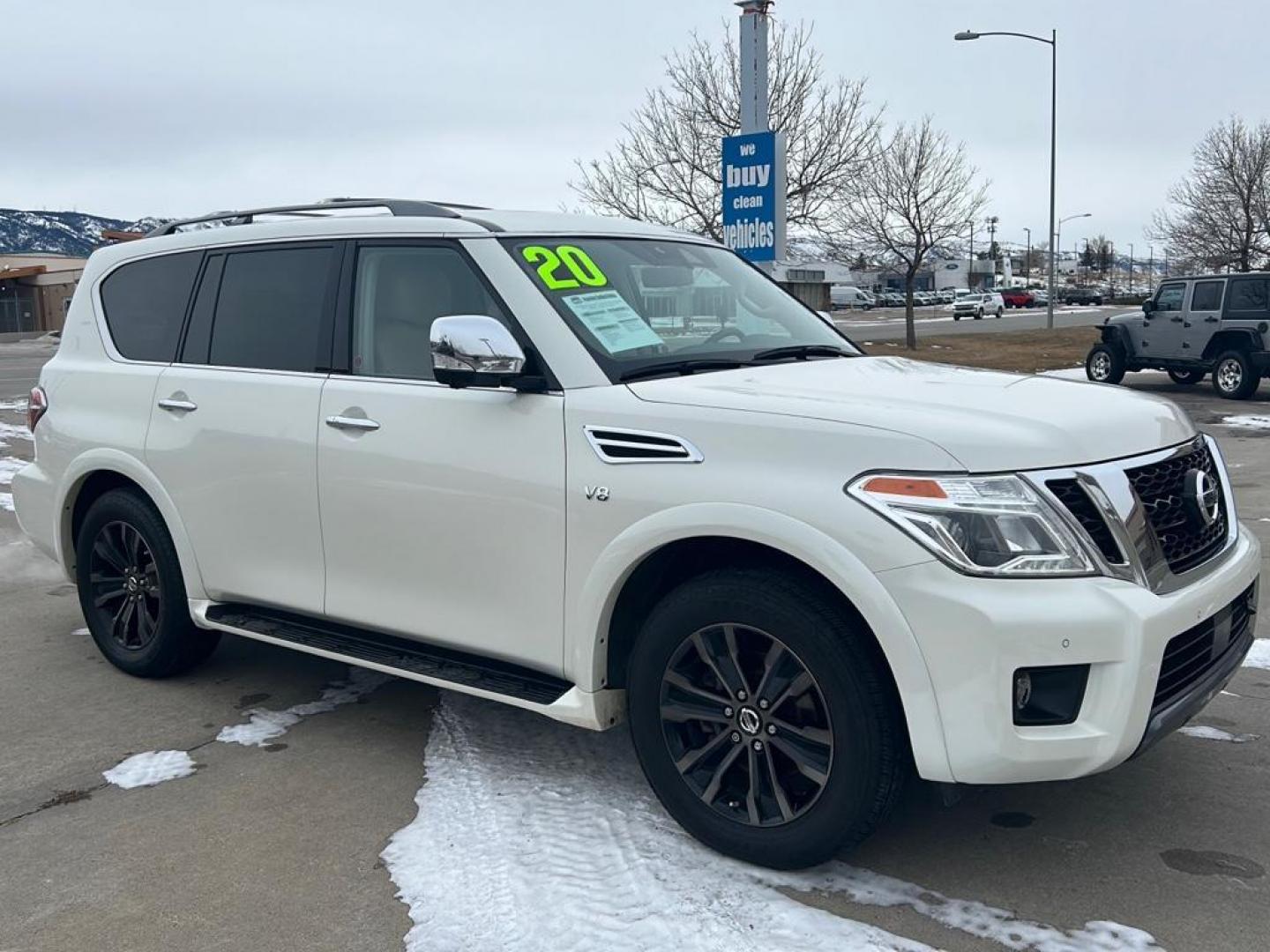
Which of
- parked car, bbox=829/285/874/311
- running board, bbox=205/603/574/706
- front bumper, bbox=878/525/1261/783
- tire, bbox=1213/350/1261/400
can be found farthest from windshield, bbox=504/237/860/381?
parked car, bbox=829/285/874/311

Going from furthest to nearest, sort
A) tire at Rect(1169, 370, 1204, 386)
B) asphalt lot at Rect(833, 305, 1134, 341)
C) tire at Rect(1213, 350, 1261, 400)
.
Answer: asphalt lot at Rect(833, 305, 1134, 341), tire at Rect(1169, 370, 1204, 386), tire at Rect(1213, 350, 1261, 400)

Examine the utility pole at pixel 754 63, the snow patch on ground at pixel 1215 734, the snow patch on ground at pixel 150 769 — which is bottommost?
the snow patch on ground at pixel 150 769

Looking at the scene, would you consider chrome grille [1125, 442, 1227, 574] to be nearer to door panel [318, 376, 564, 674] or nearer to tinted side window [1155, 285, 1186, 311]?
door panel [318, 376, 564, 674]

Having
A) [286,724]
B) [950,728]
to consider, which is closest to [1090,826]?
[950,728]

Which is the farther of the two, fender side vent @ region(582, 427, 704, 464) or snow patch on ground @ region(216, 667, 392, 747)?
snow patch on ground @ region(216, 667, 392, 747)

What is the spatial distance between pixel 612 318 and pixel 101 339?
271 centimetres

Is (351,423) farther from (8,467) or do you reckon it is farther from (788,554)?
(8,467)

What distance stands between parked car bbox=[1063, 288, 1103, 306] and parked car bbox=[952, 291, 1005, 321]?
20042 mm

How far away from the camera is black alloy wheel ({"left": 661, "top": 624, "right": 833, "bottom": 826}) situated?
10.5ft

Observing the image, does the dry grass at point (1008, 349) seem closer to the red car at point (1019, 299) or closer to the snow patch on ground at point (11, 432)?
the snow patch on ground at point (11, 432)

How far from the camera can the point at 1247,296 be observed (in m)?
17.7

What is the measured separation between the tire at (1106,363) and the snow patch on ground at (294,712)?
17197 millimetres

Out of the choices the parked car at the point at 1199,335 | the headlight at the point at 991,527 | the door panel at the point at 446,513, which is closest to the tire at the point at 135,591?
the door panel at the point at 446,513

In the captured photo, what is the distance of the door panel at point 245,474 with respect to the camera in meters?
4.32
